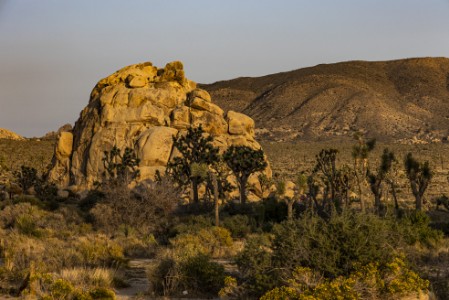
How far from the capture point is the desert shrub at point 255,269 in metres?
10.3

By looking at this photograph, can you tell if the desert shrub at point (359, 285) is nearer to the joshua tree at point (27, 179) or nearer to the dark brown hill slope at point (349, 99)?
the joshua tree at point (27, 179)

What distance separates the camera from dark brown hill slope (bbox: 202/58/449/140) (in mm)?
108438

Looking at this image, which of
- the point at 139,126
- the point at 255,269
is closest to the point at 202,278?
the point at 255,269

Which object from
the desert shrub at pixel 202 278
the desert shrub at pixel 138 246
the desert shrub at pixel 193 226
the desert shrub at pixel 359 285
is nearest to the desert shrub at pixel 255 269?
the desert shrub at pixel 359 285

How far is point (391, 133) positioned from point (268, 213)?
78635 millimetres

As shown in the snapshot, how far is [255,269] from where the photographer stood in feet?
34.8

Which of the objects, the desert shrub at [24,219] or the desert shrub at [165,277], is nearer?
the desert shrub at [165,277]

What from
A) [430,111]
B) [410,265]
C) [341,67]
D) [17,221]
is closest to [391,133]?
[430,111]

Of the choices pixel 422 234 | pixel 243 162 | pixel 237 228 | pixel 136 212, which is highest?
pixel 243 162

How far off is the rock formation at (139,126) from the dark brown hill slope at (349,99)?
5750 centimetres

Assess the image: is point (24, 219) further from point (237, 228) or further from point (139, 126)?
point (139, 126)

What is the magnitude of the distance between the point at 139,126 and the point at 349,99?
81.6 metres

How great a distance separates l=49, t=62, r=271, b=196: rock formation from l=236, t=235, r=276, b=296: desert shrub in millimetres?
32616

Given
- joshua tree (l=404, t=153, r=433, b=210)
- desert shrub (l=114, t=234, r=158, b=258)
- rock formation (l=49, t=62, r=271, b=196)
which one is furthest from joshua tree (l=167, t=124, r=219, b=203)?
desert shrub (l=114, t=234, r=158, b=258)
